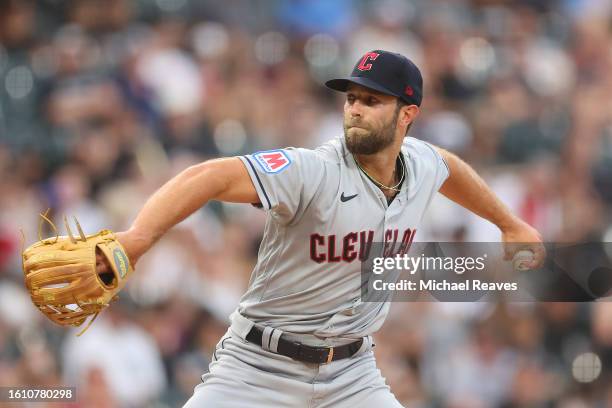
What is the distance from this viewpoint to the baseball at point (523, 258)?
469 centimetres

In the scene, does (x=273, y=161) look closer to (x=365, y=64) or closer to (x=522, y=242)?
(x=365, y=64)

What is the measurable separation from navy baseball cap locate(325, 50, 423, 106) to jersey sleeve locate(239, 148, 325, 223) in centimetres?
39

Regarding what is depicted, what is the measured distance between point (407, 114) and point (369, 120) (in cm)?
25

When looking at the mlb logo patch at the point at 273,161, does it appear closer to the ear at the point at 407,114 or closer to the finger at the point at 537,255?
the ear at the point at 407,114

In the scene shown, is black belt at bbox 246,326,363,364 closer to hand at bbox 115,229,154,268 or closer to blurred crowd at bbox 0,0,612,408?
hand at bbox 115,229,154,268

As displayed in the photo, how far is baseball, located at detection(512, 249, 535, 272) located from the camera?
469 cm

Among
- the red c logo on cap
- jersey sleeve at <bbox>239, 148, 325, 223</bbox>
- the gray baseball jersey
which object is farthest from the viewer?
the red c logo on cap

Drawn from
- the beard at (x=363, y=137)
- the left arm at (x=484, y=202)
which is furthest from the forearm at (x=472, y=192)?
the beard at (x=363, y=137)

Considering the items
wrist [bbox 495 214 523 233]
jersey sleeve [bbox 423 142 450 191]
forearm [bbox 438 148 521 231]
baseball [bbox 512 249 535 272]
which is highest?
jersey sleeve [bbox 423 142 450 191]

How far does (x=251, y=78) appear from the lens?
893 cm

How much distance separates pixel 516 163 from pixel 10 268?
4262 mm

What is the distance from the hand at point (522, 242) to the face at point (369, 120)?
92 cm

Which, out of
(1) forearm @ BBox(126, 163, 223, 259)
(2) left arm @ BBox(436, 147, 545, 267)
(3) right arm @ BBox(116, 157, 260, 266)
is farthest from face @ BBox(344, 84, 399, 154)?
(1) forearm @ BBox(126, 163, 223, 259)

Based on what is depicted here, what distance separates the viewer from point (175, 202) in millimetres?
3439
